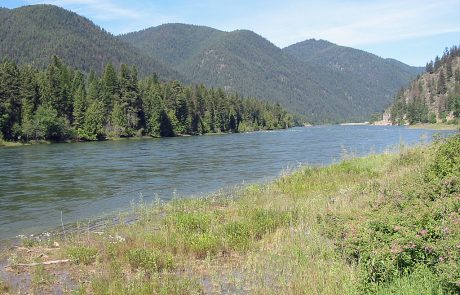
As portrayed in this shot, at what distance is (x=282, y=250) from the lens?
40.9 feet

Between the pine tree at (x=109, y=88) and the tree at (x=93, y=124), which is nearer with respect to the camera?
the tree at (x=93, y=124)

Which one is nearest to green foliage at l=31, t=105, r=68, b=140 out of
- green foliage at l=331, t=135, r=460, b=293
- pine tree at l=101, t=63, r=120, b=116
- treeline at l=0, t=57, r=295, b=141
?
Result: treeline at l=0, t=57, r=295, b=141

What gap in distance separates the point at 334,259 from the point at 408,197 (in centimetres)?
346

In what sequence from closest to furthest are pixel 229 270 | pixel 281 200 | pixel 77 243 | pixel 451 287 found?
pixel 451 287 → pixel 229 270 → pixel 77 243 → pixel 281 200

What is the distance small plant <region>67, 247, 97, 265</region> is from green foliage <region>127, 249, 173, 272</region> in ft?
4.43

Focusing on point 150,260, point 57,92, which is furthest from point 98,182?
point 57,92

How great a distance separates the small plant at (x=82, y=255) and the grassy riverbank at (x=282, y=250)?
31mm

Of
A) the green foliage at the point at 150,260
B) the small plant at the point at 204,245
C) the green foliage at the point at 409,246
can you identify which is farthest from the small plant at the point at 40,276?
the green foliage at the point at 409,246

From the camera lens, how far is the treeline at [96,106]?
311ft

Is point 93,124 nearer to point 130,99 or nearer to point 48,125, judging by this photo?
point 48,125

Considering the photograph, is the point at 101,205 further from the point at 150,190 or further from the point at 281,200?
the point at 281,200

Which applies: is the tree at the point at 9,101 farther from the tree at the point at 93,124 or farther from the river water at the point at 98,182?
the river water at the point at 98,182

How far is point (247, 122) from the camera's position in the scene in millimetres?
181125

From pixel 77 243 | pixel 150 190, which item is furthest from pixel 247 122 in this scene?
pixel 77 243
